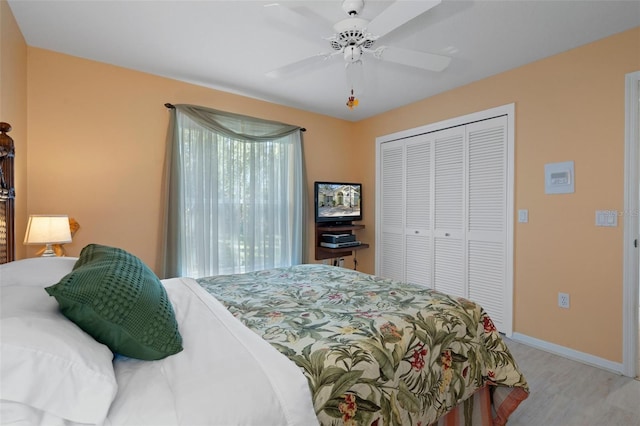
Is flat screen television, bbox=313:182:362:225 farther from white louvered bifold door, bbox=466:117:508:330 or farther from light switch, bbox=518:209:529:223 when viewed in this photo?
light switch, bbox=518:209:529:223

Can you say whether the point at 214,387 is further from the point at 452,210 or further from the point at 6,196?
the point at 452,210

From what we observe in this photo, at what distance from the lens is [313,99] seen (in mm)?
3652

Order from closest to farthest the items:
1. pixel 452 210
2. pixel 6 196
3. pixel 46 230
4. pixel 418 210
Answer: pixel 6 196 → pixel 46 230 → pixel 452 210 → pixel 418 210

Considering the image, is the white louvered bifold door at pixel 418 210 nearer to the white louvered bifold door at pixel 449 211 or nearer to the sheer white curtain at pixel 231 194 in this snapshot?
the white louvered bifold door at pixel 449 211

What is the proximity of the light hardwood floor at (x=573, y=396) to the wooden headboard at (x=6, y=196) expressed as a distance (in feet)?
9.76

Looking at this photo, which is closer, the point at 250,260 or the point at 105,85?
the point at 105,85

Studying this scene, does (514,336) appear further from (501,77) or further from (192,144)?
(192,144)

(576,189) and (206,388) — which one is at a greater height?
(576,189)

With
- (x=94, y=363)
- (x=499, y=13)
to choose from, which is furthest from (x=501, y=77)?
(x=94, y=363)

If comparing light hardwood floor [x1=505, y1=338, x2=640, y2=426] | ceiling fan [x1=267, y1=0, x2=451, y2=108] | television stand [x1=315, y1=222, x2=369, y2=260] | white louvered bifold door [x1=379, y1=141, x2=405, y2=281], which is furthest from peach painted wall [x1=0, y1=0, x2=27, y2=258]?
white louvered bifold door [x1=379, y1=141, x2=405, y2=281]

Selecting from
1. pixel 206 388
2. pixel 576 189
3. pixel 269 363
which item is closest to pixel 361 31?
pixel 269 363

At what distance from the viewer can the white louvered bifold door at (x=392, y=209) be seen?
399cm

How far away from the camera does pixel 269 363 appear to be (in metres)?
0.96

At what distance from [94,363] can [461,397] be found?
1.44 m
